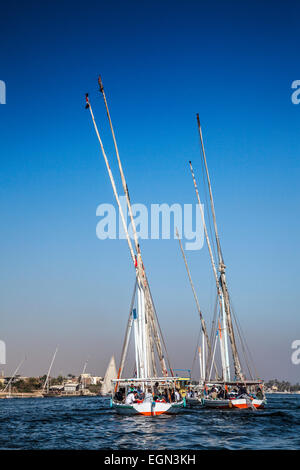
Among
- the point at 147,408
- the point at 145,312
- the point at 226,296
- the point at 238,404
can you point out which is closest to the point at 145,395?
the point at 147,408

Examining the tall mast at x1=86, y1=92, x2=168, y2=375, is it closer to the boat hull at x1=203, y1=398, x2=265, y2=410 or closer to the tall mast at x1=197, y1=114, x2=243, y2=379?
the boat hull at x1=203, y1=398, x2=265, y2=410

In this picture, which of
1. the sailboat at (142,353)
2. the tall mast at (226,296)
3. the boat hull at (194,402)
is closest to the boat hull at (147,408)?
the sailboat at (142,353)

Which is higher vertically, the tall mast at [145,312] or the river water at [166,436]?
the tall mast at [145,312]

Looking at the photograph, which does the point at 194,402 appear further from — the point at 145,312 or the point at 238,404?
the point at 145,312

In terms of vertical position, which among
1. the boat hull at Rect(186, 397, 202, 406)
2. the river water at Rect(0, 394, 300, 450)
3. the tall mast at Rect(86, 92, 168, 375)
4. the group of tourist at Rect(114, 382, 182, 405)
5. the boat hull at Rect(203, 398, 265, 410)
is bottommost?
the boat hull at Rect(186, 397, 202, 406)

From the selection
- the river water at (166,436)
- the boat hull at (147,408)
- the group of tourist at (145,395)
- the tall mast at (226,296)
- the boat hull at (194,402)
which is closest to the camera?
the river water at (166,436)

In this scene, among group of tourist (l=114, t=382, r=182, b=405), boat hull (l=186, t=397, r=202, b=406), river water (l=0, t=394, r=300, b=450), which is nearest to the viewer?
river water (l=0, t=394, r=300, b=450)

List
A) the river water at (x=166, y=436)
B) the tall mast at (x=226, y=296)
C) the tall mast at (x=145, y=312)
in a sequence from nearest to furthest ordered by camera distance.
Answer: the river water at (x=166, y=436), the tall mast at (x=145, y=312), the tall mast at (x=226, y=296)

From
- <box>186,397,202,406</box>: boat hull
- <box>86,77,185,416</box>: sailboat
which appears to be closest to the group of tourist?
<box>86,77,185,416</box>: sailboat

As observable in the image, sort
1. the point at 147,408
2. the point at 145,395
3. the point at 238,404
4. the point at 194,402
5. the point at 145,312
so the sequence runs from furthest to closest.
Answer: the point at 194,402 → the point at 145,312 → the point at 238,404 → the point at 145,395 → the point at 147,408

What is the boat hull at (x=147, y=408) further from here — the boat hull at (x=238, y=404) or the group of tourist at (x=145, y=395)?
the boat hull at (x=238, y=404)

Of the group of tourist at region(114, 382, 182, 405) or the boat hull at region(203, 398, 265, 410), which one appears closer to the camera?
the group of tourist at region(114, 382, 182, 405)

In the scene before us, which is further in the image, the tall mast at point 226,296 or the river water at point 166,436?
the tall mast at point 226,296

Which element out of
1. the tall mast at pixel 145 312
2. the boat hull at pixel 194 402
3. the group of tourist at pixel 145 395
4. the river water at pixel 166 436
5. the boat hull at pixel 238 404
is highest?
the tall mast at pixel 145 312
